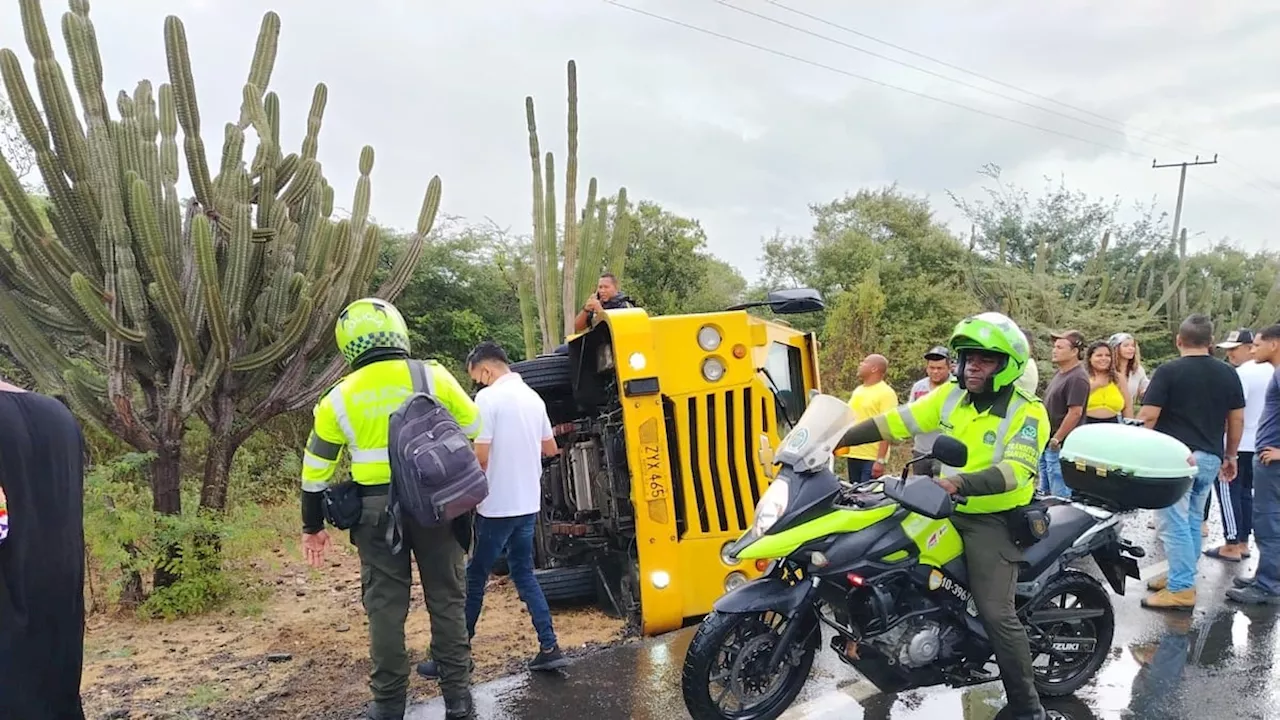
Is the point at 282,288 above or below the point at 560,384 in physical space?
above

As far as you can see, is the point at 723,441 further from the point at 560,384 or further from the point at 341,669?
the point at 341,669

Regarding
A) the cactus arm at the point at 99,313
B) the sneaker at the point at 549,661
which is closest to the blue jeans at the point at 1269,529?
the sneaker at the point at 549,661

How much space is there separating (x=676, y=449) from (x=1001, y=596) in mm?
2047

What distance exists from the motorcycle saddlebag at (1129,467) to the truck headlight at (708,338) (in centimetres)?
197

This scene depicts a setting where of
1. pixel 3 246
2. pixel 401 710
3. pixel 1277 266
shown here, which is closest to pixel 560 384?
pixel 401 710

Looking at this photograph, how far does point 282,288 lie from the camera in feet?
19.6

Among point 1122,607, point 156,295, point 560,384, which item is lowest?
point 1122,607

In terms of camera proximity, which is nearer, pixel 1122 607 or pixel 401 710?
pixel 401 710

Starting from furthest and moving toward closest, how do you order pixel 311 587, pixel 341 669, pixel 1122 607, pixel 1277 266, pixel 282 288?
pixel 1277 266 < pixel 311 587 < pixel 282 288 < pixel 1122 607 < pixel 341 669

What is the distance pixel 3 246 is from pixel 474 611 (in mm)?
4085

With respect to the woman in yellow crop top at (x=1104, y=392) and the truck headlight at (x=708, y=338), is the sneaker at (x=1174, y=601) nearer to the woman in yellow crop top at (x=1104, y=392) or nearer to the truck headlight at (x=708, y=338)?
the woman in yellow crop top at (x=1104, y=392)

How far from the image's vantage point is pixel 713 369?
5.07m

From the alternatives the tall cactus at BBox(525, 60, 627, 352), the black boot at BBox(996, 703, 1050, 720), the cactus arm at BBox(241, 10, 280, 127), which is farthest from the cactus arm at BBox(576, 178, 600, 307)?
the black boot at BBox(996, 703, 1050, 720)

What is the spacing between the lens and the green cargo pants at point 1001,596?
11.4ft
